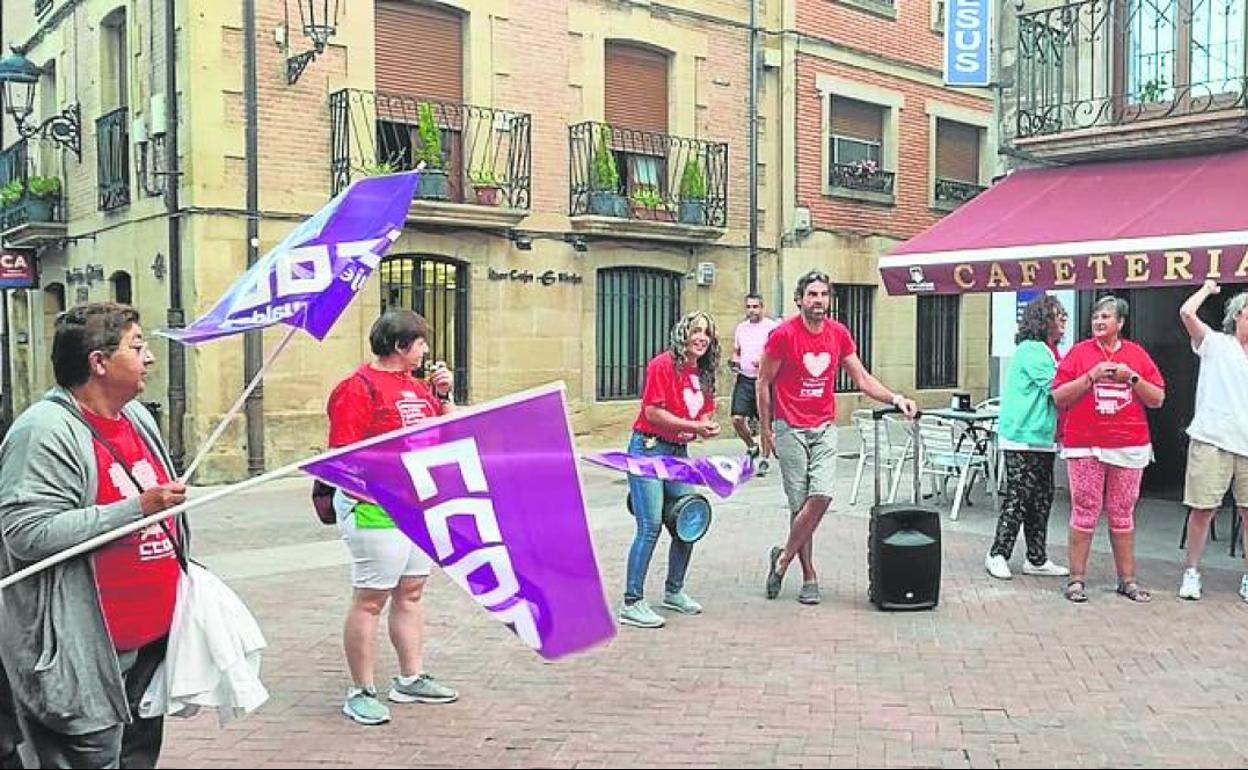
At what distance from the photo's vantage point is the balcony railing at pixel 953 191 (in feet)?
66.1

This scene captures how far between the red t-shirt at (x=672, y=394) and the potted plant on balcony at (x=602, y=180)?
905cm

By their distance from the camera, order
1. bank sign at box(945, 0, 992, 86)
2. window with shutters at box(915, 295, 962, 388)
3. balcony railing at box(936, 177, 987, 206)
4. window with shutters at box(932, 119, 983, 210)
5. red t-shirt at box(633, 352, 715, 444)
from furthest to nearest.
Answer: window with shutters at box(932, 119, 983, 210)
balcony railing at box(936, 177, 987, 206)
window with shutters at box(915, 295, 962, 388)
bank sign at box(945, 0, 992, 86)
red t-shirt at box(633, 352, 715, 444)

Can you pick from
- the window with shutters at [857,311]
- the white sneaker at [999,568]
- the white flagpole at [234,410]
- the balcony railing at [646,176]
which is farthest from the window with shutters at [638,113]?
the white flagpole at [234,410]

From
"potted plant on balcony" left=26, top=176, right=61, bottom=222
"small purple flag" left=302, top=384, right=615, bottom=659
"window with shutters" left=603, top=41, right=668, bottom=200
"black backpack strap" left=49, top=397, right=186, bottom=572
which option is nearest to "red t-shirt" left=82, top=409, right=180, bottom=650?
"black backpack strap" left=49, top=397, right=186, bottom=572

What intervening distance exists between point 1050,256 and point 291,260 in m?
6.03

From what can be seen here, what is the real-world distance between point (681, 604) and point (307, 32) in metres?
8.57

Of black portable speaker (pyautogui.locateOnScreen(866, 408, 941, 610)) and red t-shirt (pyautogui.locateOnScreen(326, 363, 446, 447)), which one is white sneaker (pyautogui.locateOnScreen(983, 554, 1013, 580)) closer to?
black portable speaker (pyautogui.locateOnScreen(866, 408, 941, 610))

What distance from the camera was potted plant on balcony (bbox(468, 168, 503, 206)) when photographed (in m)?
13.9

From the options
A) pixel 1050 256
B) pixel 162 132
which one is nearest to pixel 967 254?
pixel 1050 256

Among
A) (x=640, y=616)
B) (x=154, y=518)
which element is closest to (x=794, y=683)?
(x=640, y=616)

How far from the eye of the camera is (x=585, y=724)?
4.80 metres

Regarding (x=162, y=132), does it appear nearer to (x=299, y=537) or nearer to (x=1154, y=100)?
(x=299, y=537)

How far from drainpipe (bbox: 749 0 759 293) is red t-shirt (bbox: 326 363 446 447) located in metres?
12.9

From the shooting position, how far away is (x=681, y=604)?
6691mm
